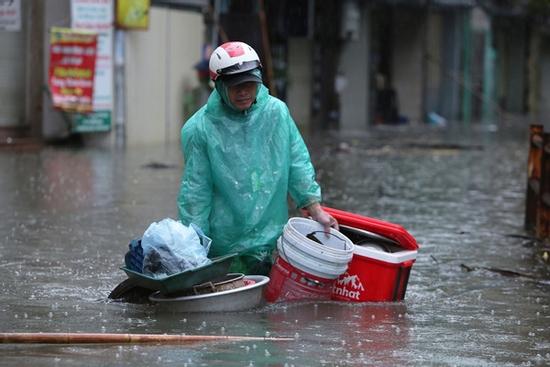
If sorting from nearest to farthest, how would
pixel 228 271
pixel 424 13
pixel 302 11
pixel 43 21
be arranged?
pixel 228 271, pixel 43 21, pixel 302 11, pixel 424 13

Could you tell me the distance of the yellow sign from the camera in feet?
73.7

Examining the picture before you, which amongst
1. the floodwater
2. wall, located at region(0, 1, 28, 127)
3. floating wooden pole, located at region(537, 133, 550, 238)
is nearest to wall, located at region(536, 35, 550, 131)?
wall, located at region(0, 1, 28, 127)

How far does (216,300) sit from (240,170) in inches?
34.0

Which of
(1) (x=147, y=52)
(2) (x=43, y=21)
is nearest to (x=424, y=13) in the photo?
(1) (x=147, y=52)

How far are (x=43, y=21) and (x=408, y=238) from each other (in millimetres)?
15458

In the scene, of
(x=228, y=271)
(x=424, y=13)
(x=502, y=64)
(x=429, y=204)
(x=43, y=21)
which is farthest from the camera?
(x=502, y=64)

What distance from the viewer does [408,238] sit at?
786 centimetres

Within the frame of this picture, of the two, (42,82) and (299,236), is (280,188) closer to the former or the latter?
(299,236)

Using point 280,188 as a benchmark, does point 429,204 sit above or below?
below

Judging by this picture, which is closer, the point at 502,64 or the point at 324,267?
the point at 324,267

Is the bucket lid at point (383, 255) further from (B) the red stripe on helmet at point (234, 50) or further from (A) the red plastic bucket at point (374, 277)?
(B) the red stripe on helmet at point (234, 50)

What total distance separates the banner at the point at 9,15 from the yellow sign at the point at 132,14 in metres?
1.83

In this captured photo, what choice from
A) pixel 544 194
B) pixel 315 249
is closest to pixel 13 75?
pixel 544 194

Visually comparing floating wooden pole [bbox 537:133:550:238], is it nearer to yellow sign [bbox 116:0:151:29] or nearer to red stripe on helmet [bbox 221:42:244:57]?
red stripe on helmet [bbox 221:42:244:57]
